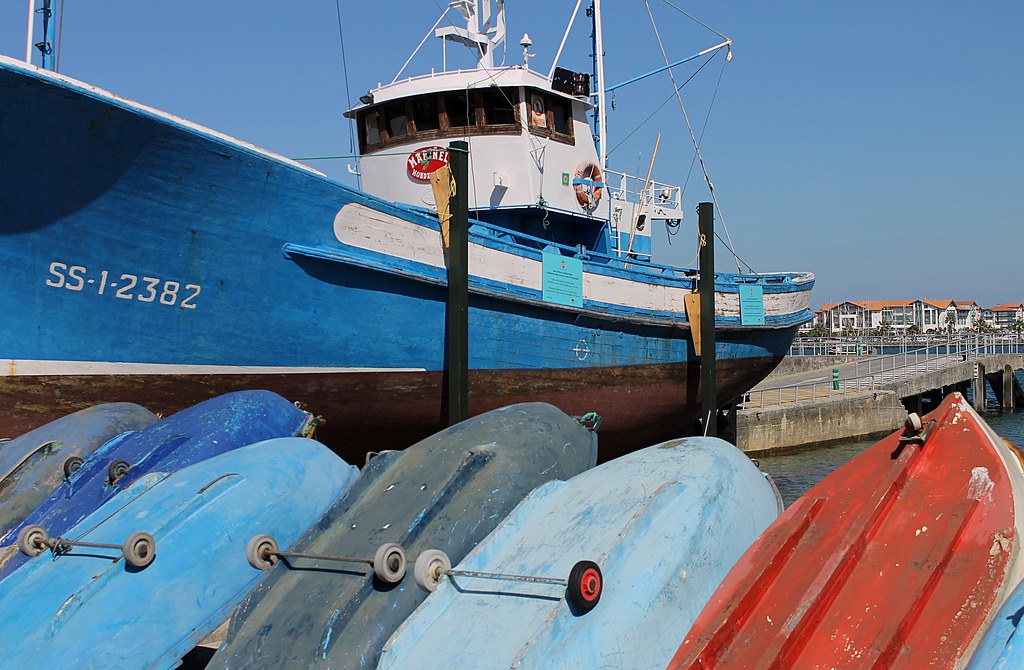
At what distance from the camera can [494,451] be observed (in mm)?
4227

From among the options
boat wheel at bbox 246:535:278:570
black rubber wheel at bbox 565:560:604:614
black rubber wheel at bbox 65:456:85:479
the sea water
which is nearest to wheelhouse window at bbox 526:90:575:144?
the sea water

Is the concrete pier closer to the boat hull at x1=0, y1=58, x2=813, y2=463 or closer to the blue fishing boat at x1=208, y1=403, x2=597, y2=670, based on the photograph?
the boat hull at x1=0, y1=58, x2=813, y2=463

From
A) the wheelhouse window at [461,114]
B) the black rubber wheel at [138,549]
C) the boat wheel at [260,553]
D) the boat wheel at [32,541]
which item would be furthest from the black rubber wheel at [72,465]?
the wheelhouse window at [461,114]

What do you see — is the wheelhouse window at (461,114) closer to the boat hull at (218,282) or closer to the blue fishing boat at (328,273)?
the blue fishing boat at (328,273)

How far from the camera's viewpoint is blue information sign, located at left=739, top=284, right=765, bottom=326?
14.8m

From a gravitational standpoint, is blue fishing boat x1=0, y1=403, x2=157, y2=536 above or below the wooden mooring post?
above

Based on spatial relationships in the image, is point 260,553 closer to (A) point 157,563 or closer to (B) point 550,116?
(A) point 157,563

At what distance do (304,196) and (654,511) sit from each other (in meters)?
6.76

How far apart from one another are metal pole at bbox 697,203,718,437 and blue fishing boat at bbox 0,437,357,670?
8968 mm

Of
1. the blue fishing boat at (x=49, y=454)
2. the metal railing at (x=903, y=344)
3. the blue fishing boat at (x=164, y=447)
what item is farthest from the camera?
the metal railing at (x=903, y=344)

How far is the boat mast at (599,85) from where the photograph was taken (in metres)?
15.9

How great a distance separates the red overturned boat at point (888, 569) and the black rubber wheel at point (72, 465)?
4.31 m

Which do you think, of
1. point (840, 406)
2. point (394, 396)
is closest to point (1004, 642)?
point (394, 396)

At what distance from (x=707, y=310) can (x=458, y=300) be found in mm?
4814
